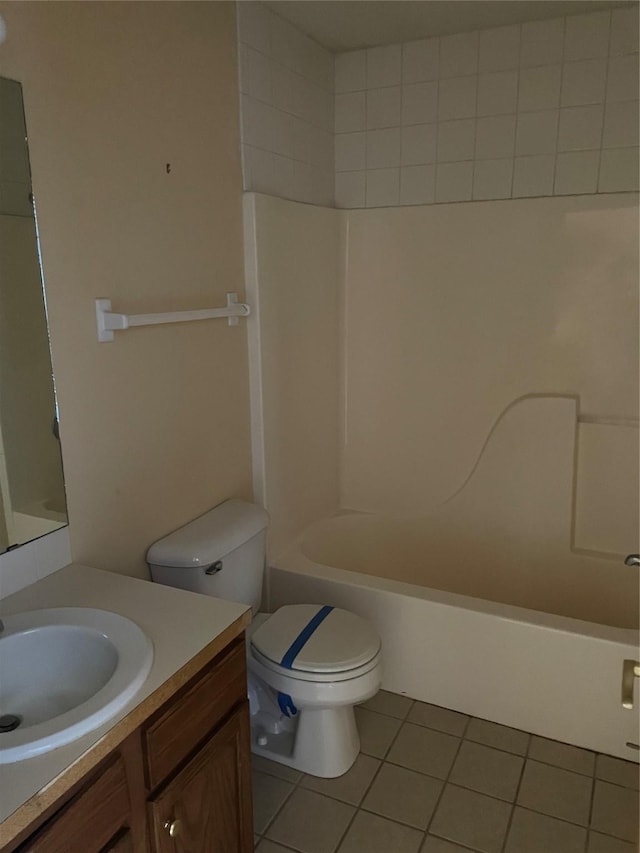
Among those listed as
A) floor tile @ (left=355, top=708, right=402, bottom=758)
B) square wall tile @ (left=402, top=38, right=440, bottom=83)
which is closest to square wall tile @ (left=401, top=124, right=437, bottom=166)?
square wall tile @ (left=402, top=38, right=440, bottom=83)

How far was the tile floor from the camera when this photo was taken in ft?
5.87

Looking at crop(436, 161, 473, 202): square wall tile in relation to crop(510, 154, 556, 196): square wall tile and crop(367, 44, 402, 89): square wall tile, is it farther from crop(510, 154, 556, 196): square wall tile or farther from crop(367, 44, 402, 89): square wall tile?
crop(367, 44, 402, 89): square wall tile

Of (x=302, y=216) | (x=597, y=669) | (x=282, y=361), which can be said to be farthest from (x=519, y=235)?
(x=597, y=669)

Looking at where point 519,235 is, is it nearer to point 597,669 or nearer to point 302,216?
point 302,216

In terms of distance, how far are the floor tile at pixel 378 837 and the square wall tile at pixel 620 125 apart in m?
2.26

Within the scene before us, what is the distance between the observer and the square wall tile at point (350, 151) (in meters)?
2.74

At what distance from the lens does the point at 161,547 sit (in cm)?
193

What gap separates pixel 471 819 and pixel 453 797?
86mm

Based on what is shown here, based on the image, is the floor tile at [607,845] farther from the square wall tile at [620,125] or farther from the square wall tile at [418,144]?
the square wall tile at [418,144]

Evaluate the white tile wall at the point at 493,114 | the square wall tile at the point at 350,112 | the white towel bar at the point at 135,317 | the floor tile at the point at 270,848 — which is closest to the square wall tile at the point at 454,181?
the white tile wall at the point at 493,114

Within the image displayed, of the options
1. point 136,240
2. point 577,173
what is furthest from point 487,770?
point 577,173

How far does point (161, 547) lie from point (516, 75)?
2029 mm

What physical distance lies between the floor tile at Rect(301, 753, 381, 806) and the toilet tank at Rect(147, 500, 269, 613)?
542mm

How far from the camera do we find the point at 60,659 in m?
1.37
